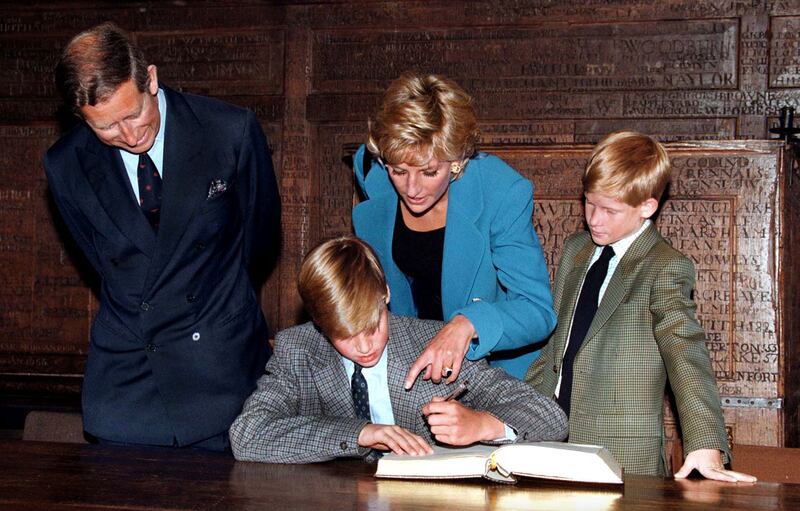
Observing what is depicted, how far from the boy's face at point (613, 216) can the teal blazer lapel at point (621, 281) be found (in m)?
0.06

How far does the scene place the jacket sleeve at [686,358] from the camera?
253 cm

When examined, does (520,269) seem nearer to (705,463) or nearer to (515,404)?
(515,404)

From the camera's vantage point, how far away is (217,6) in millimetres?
5711

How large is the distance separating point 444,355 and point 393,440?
337 mm

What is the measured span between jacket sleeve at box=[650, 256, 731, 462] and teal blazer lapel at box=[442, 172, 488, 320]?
0.58 metres

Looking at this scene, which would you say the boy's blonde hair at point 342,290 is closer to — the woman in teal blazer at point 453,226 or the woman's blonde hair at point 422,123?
the woman in teal blazer at point 453,226

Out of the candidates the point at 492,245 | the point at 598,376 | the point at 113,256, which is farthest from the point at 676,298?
the point at 113,256

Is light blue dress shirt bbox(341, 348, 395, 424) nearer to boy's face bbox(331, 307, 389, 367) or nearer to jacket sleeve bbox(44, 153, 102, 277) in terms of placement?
boy's face bbox(331, 307, 389, 367)

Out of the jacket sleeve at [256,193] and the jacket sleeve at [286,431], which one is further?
the jacket sleeve at [256,193]

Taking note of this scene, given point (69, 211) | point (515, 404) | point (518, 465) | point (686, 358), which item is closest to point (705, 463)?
point (686, 358)

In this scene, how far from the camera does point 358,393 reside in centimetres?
264

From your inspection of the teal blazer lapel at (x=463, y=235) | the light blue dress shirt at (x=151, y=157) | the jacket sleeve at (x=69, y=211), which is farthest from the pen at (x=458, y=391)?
the jacket sleeve at (x=69, y=211)

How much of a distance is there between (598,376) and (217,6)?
12.1 feet

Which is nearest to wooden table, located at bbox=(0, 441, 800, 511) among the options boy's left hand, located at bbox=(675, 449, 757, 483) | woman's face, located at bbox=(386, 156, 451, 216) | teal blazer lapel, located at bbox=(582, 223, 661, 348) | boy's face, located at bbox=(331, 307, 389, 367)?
boy's left hand, located at bbox=(675, 449, 757, 483)
